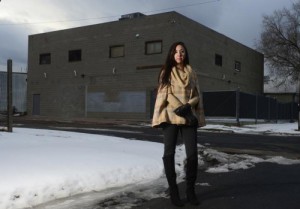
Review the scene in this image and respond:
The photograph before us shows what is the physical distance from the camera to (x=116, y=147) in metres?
9.39

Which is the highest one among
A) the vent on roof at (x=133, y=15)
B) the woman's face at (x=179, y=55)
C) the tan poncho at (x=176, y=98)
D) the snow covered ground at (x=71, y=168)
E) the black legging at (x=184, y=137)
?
the vent on roof at (x=133, y=15)

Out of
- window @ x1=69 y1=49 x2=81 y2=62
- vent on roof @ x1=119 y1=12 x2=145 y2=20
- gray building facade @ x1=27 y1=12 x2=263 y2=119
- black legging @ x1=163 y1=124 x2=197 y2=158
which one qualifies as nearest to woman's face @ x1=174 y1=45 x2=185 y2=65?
black legging @ x1=163 y1=124 x2=197 y2=158

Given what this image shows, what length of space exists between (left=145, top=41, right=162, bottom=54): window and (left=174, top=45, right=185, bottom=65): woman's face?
2860 centimetres

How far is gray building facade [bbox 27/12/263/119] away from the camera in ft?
113

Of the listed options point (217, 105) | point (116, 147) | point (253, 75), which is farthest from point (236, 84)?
point (116, 147)

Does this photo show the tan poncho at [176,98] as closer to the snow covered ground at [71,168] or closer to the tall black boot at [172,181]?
the tall black boot at [172,181]

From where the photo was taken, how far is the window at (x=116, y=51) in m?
36.6

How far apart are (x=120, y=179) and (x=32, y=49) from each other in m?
38.8

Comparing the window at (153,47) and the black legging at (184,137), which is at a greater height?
the window at (153,47)

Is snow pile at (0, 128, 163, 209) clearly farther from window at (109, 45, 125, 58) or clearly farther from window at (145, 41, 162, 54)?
window at (109, 45, 125, 58)

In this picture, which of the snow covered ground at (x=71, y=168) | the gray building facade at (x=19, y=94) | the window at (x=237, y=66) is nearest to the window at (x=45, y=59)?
the gray building facade at (x=19, y=94)

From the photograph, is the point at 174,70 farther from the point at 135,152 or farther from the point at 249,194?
the point at 135,152

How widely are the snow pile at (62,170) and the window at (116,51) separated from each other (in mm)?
28092

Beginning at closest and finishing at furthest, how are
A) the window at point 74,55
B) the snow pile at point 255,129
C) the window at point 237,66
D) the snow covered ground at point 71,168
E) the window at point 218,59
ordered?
1. the snow covered ground at point 71,168
2. the snow pile at point 255,129
3. the window at point 218,59
4. the window at point 74,55
5. the window at point 237,66
